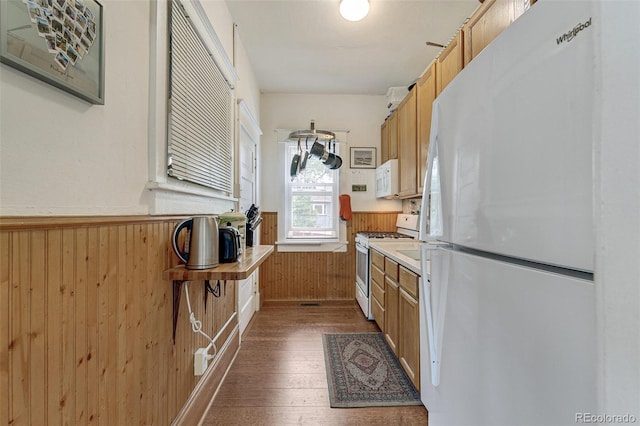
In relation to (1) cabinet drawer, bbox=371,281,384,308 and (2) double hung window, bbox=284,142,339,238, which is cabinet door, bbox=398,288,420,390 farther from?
(2) double hung window, bbox=284,142,339,238

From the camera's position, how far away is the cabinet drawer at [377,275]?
8.23 ft

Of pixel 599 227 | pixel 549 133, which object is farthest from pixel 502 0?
pixel 599 227

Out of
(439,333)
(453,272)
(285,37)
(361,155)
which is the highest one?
(285,37)

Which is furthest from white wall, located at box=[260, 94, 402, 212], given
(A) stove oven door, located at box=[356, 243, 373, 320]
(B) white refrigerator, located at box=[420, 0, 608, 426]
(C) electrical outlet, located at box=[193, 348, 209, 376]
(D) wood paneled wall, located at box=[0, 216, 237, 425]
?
(B) white refrigerator, located at box=[420, 0, 608, 426]

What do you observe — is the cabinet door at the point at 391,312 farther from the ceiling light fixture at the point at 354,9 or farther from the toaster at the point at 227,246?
the ceiling light fixture at the point at 354,9

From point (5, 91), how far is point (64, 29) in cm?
24

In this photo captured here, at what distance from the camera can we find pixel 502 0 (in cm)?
134

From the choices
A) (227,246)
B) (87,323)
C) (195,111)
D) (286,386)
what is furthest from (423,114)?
(87,323)

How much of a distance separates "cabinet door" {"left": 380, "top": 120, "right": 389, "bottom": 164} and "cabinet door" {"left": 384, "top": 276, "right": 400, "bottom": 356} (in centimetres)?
182

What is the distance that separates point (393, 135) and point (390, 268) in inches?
68.9

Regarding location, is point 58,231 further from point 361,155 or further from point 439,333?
point 361,155

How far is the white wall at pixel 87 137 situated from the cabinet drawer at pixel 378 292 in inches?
81.5

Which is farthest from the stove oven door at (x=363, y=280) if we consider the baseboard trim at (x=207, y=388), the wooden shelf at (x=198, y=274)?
the wooden shelf at (x=198, y=274)

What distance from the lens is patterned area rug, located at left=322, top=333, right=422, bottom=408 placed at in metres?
1.73
